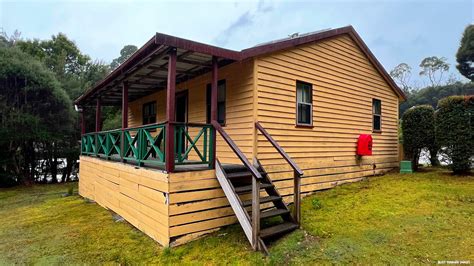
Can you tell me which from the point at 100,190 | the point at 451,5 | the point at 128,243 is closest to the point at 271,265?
the point at 128,243

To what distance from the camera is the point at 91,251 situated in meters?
4.82

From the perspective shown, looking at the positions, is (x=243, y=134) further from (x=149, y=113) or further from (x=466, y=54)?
(x=466, y=54)

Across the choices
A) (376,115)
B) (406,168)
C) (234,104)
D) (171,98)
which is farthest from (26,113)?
(406,168)

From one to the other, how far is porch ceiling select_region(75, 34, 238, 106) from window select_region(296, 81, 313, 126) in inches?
78.2

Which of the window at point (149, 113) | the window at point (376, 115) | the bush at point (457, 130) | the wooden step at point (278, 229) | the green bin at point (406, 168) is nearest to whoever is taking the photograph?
the wooden step at point (278, 229)

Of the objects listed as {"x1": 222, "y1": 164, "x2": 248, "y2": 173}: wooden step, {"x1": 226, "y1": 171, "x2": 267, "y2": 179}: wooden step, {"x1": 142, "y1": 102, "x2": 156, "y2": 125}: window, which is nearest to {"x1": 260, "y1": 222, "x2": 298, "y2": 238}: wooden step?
{"x1": 226, "y1": 171, "x2": 267, "y2": 179}: wooden step

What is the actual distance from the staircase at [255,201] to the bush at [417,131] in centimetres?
666

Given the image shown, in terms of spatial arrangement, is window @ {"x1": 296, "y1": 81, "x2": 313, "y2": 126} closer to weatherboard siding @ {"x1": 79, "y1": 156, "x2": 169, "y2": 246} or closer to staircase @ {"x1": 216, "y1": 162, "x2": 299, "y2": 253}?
staircase @ {"x1": 216, "y1": 162, "x2": 299, "y2": 253}

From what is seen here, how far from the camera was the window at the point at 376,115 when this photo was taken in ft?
31.1

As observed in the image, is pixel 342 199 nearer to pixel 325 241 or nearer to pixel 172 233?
pixel 325 241

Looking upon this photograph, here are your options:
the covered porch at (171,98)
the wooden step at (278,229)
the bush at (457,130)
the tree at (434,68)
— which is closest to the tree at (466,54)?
the tree at (434,68)

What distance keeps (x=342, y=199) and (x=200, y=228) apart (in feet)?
11.5

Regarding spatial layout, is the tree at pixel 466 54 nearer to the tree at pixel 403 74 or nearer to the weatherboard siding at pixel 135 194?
the tree at pixel 403 74

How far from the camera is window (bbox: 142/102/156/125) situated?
10861 mm
